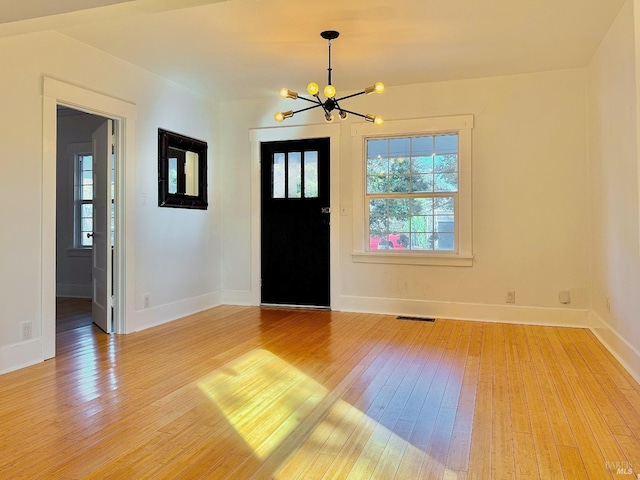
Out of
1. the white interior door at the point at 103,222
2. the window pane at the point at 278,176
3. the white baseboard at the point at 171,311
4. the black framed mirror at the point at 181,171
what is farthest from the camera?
the window pane at the point at 278,176

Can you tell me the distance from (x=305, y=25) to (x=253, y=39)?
527mm

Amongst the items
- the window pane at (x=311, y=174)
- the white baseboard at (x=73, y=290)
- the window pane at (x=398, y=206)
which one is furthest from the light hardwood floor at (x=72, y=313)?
the window pane at (x=398, y=206)

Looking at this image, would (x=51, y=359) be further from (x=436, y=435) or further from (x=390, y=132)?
(x=390, y=132)

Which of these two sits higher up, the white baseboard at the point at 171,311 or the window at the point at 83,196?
the window at the point at 83,196

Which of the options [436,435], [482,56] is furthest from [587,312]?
[436,435]

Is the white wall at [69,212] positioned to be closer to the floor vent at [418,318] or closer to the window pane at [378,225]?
the window pane at [378,225]

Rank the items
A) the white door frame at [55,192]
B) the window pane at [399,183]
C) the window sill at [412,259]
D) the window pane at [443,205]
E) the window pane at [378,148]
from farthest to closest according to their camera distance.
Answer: the window pane at [378,148]
the window pane at [399,183]
the window pane at [443,205]
the window sill at [412,259]
the white door frame at [55,192]

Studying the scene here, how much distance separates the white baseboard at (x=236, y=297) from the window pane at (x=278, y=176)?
131cm

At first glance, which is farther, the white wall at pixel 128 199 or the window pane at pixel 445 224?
the window pane at pixel 445 224

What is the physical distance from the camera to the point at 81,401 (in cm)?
263

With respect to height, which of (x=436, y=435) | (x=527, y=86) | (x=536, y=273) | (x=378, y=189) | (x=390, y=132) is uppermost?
(x=527, y=86)

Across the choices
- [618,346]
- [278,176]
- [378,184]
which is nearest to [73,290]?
[278,176]

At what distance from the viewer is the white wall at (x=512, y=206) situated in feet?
15.0

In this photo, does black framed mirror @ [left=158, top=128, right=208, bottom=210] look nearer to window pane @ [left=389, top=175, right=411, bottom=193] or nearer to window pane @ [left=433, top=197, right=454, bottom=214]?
window pane @ [left=389, top=175, right=411, bottom=193]
